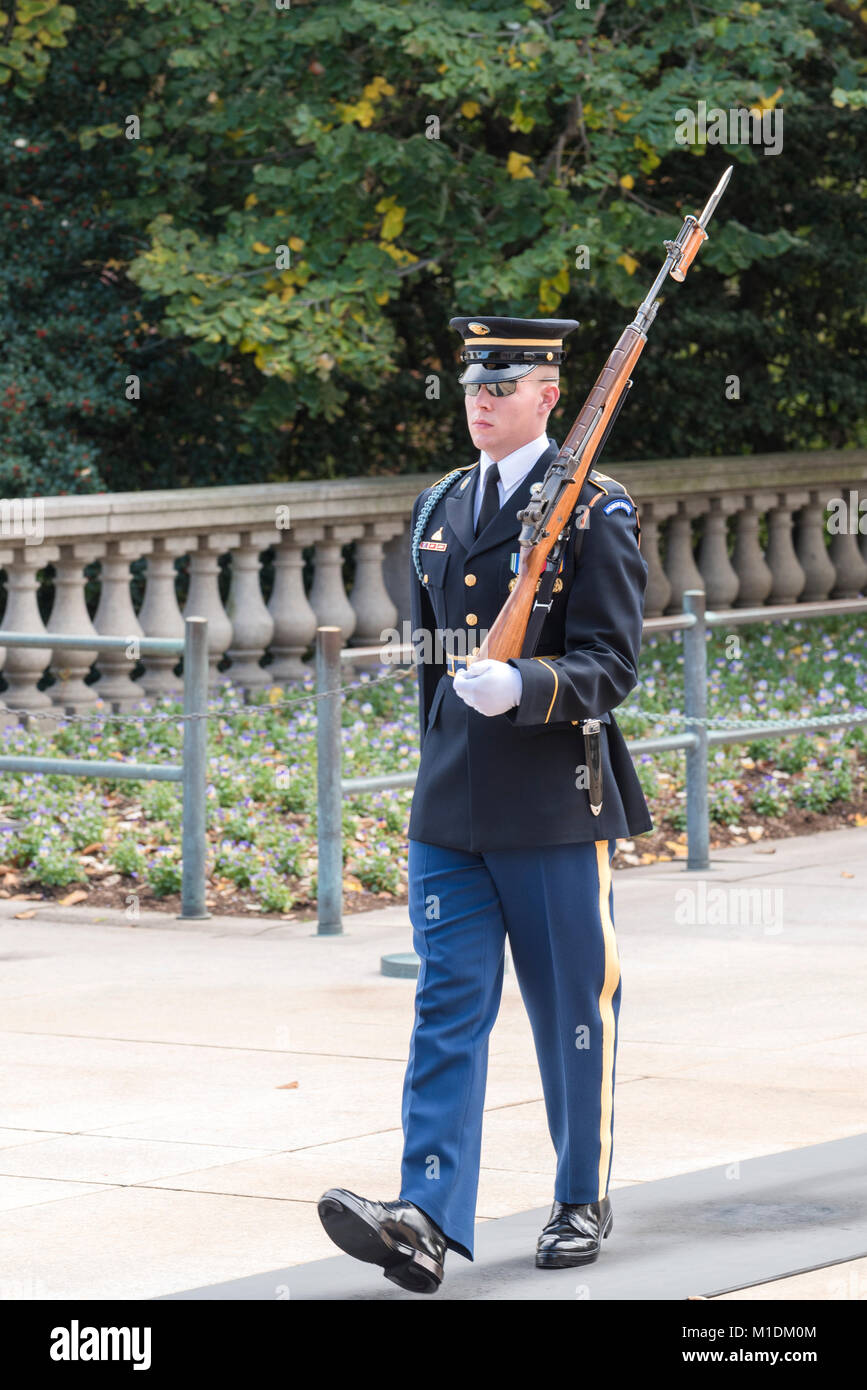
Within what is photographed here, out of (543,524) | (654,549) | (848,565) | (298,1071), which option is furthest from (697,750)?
(848,565)

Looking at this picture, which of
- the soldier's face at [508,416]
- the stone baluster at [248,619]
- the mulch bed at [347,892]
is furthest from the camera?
the stone baluster at [248,619]

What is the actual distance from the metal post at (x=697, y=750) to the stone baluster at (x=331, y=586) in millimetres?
3395

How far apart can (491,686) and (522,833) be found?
39 centimetres

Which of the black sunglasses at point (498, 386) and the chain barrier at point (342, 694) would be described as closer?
the black sunglasses at point (498, 386)

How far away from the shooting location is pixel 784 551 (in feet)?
51.1

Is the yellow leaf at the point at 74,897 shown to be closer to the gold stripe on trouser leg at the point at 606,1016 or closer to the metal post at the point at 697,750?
the metal post at the point at 697,750

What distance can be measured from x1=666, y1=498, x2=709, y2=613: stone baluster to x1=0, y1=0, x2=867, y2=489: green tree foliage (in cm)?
151

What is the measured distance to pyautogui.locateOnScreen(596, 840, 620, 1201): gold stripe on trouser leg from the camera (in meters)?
4.99

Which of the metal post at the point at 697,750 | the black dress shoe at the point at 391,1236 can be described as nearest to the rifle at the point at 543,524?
the black dress shoe at the point at 391,1236

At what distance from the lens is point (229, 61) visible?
1429cm

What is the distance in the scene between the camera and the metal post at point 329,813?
8.91 m

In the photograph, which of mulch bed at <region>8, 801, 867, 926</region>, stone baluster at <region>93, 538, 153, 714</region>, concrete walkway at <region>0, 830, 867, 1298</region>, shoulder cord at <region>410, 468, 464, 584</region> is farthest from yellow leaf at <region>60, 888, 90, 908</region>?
shoulder cord at <region>410, 468, 464, 584</region>

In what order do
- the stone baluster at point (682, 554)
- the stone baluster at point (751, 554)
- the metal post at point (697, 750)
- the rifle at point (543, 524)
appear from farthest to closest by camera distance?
1. the stone baluster at point (751, 554)
2. the stone baluster at point (682, 554)
3. the metal post at point (697, 750)
4. the rifle at point (543, 524)
